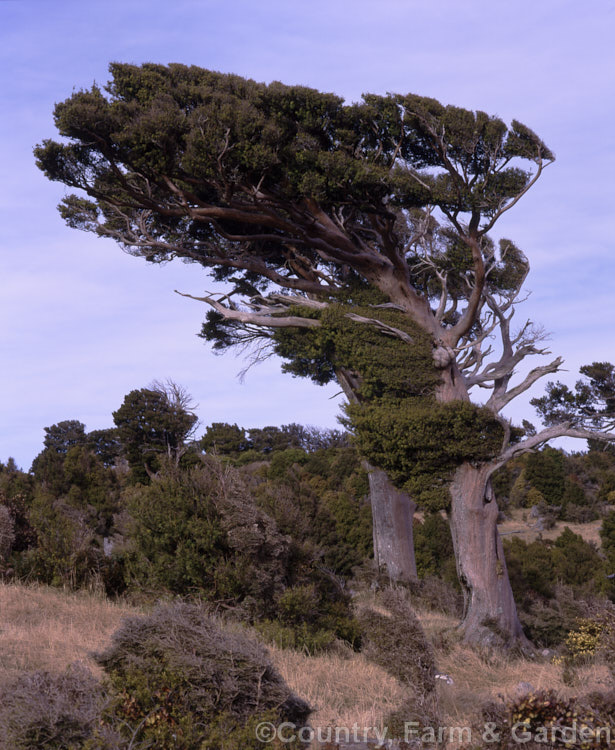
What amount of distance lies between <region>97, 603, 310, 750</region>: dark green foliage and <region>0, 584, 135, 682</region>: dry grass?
125 cm

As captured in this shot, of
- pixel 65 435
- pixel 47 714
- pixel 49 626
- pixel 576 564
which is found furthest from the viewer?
pixel 65 435

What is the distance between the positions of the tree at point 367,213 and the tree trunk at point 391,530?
2692 millimetres

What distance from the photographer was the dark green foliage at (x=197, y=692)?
186 inches

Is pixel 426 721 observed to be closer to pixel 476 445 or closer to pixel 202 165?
pixel 476 445

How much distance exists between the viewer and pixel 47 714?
14.4 feet

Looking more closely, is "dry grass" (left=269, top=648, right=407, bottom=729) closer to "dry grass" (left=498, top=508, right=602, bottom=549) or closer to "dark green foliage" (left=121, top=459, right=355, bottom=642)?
"dark green foliage" (left=121, top=459, right=355, bottom=642)

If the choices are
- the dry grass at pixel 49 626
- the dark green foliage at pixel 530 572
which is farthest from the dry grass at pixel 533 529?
the dry grass at pixel 49 626

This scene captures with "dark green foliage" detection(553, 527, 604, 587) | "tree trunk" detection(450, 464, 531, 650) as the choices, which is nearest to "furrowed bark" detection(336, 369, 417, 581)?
"tree trunk" detection(450, 464, 531, 650)

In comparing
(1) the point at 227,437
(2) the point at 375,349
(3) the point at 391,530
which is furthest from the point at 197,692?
(1) the point at 227,437

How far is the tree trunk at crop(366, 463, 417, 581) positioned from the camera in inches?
691

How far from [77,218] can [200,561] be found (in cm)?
1014

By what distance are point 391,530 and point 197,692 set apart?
1317 centimetres

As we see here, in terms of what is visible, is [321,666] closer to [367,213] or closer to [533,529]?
[367,213]

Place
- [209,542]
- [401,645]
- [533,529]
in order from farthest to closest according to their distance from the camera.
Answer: [533,529]
[209,542]
[401,645]
